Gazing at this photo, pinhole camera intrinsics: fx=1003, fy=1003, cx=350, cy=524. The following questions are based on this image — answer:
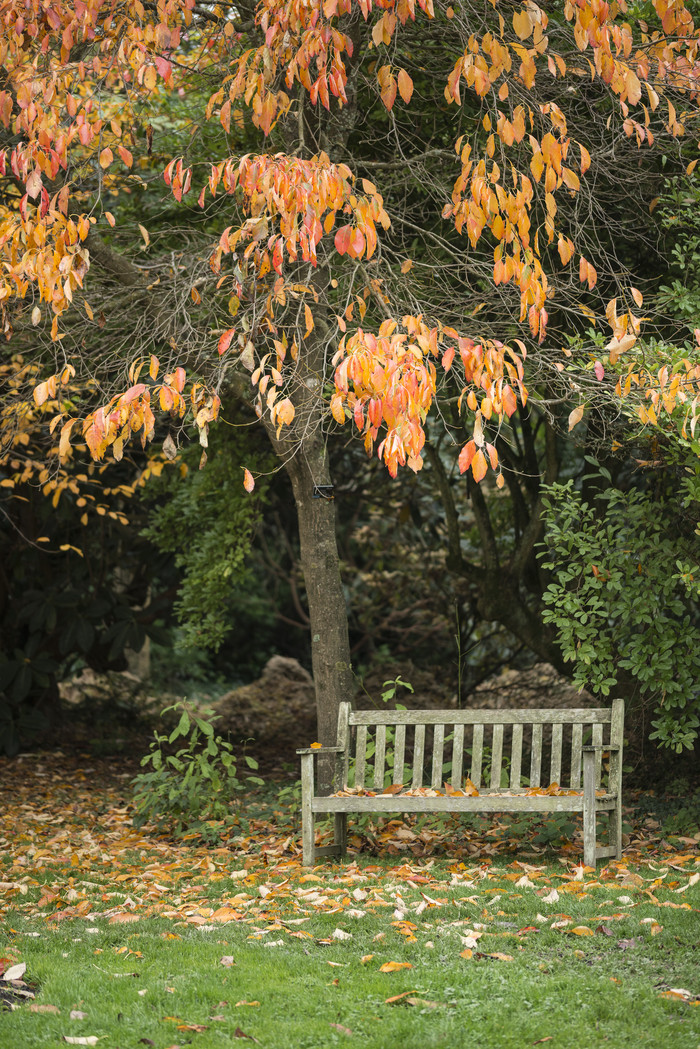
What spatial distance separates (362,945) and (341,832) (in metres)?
1.80

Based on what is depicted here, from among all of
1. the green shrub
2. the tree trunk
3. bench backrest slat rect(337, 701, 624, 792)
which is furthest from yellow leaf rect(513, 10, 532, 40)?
the green shrub

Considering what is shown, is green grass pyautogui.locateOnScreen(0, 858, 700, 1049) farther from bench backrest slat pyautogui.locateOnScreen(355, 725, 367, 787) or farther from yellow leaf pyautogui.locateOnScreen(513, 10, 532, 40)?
yellow leaf pyautogui.locateOnScreen(513, 10, 532, 40)

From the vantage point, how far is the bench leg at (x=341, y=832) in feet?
18.4

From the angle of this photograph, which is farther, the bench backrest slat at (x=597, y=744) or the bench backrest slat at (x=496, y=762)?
the bench backrest slat at (x=496, y=762)

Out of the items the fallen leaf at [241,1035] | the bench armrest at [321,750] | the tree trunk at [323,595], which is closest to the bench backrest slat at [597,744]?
the bench armrest at [321,750]

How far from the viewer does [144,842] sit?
6398 millimetres

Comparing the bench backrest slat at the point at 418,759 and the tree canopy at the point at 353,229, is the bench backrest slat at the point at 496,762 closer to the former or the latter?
the bench backrest slat at the point at 418,759

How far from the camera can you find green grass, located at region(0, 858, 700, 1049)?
3.03m

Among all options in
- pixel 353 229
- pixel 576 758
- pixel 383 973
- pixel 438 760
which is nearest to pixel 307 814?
pixel 438 760

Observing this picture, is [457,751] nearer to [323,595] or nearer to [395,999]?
[323,595]

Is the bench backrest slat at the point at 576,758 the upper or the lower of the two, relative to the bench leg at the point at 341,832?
upper

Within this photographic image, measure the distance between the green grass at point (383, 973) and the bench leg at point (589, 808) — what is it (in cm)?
47

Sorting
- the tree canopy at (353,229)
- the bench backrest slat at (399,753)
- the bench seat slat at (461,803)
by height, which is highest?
the tree canopy at (353,229)

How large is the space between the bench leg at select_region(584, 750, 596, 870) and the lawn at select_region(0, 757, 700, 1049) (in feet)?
0.35
